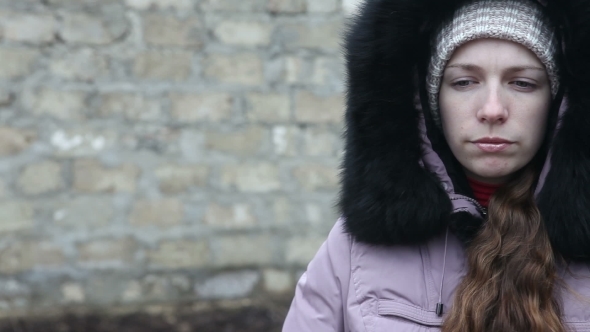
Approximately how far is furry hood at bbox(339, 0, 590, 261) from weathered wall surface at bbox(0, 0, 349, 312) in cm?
278

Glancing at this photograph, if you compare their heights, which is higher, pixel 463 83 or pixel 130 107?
pixel 463 83

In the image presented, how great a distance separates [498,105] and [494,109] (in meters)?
0.01

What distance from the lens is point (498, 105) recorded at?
1728mm

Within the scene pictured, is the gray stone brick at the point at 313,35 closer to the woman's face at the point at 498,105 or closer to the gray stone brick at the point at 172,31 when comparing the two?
the gray stone brick at the point at 172,31

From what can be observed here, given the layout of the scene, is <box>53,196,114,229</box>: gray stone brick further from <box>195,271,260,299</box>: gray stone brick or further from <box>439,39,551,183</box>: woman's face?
<box>439,39,551,183</box>: woman's face

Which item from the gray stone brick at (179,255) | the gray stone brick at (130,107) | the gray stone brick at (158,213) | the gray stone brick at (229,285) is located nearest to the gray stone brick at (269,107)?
the gray stone brick at (130,107)

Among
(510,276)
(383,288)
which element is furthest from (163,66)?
(510,276)

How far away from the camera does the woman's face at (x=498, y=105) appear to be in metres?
1.74

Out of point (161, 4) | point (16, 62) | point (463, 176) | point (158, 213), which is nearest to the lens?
point (463, 176)

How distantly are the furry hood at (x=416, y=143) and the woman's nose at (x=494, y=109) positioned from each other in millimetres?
130

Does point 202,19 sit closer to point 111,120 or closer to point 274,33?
point 274,33

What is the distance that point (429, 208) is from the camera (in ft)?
5.90

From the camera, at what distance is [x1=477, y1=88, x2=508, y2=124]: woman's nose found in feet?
5.66

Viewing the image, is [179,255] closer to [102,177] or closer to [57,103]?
[102,177]
